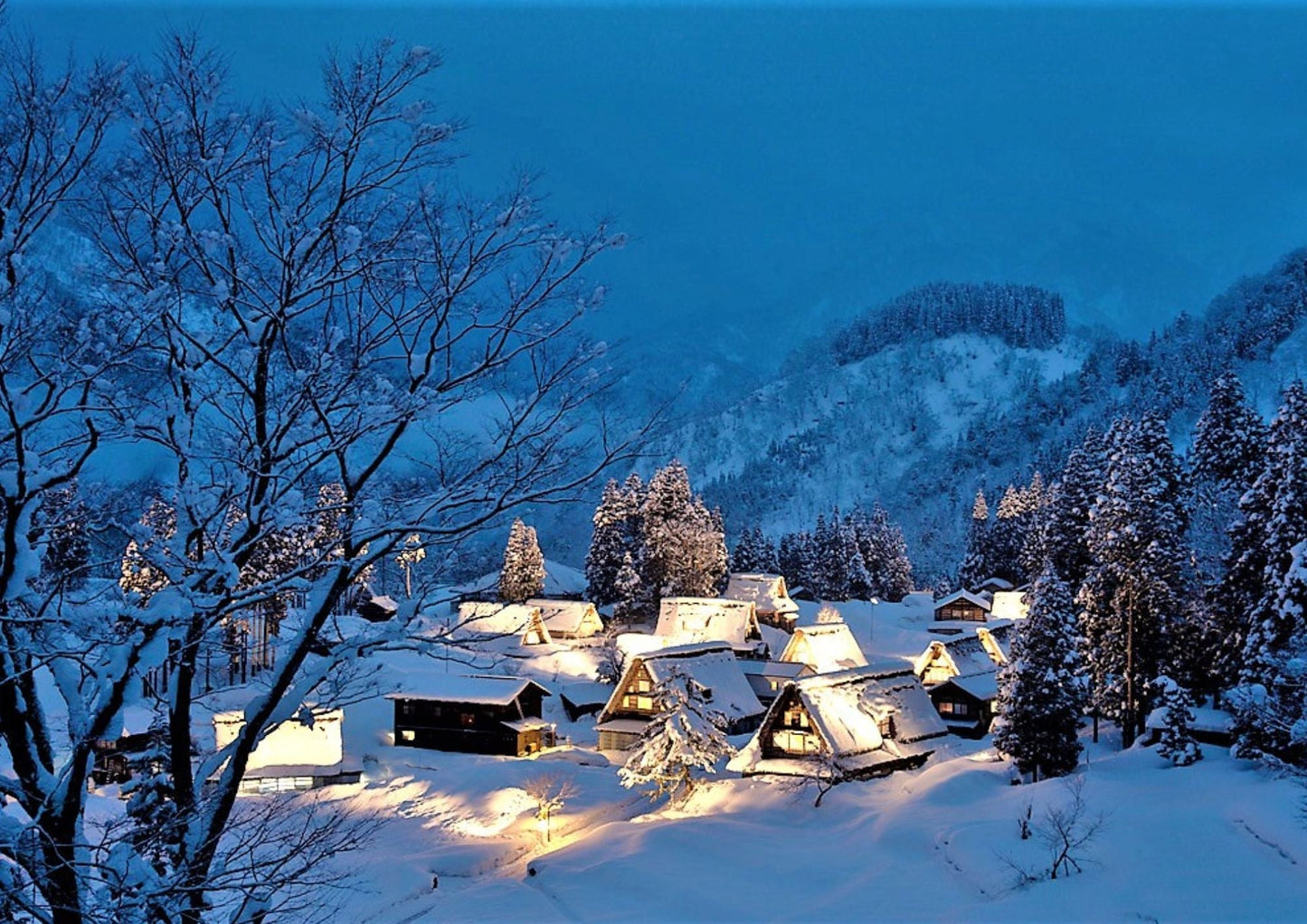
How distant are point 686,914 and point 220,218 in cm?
1401

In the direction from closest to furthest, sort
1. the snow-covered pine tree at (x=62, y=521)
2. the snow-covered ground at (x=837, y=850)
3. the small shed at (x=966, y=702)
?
the snow-covered pine tree at (x=62, y=521), the snow-covered ground at (x=837, y=850), the small shed at (x=966, y=702)

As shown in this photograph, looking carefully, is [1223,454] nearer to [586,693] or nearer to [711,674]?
[711,674]

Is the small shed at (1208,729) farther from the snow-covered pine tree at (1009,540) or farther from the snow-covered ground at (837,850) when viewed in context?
the snow-covered pine tree at (1009,540)

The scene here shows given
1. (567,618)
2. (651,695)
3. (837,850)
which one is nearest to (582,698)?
(651,695)

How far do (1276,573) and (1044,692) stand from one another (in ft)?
19.5

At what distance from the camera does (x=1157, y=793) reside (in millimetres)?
19531

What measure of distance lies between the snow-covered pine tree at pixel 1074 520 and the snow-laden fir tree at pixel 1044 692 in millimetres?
12924

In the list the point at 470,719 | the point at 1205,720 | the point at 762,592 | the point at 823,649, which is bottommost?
the point at 1205,720

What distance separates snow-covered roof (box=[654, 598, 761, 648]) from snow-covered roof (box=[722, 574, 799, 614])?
8995mm

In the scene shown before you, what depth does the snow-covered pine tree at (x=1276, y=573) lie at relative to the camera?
64.5 ft

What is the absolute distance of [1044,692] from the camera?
77.9 ft

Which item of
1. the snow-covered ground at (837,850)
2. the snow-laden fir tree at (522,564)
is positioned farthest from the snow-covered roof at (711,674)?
the snow-laden fir tree at (522,564)

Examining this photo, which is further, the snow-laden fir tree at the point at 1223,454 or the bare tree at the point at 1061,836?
the snow-laden fir tree at the point at 1223,454

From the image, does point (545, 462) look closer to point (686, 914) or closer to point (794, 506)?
point (686, 914)
